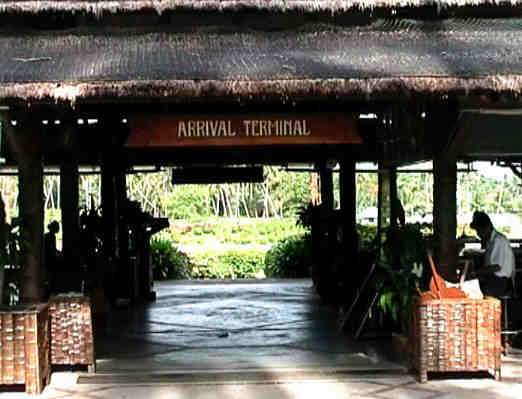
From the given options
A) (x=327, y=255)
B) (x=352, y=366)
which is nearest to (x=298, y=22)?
(x=352, y=366)

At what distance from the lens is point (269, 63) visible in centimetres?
642

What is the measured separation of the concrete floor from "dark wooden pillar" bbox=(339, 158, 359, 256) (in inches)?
37.7

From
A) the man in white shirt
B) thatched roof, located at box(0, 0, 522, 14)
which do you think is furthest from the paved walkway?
thatched roof, located at box(0, 0, 522, 14)

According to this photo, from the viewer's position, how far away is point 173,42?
7.03 metres

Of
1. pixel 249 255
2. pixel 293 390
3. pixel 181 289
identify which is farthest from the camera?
pixel 249 255

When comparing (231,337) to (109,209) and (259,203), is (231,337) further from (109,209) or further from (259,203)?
(259,203)

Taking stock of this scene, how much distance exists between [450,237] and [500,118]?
1422 mm

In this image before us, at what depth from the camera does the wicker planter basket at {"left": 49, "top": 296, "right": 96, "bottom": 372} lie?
696cm

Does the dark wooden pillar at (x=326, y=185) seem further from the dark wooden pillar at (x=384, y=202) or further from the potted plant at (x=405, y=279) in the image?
the potted plant at (x=405, y=279)

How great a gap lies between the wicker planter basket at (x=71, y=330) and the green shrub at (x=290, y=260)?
984 centimetres

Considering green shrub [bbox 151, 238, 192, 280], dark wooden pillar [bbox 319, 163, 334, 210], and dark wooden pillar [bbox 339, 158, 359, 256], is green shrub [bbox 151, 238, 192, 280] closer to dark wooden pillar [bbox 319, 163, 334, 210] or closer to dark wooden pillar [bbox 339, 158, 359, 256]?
dark wooden pillar [bbox 319, 163, 334, 210]

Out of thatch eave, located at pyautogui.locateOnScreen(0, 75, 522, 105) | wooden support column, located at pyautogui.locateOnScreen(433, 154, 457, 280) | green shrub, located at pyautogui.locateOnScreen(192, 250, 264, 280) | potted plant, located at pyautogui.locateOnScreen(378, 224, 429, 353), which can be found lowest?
green shrub, located at pyautogui.locateOnScreen(192, 250, 264, 280)

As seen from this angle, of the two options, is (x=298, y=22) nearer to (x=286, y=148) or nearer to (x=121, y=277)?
(x=286, y=148)

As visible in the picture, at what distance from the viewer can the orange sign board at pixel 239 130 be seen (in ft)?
23.1
